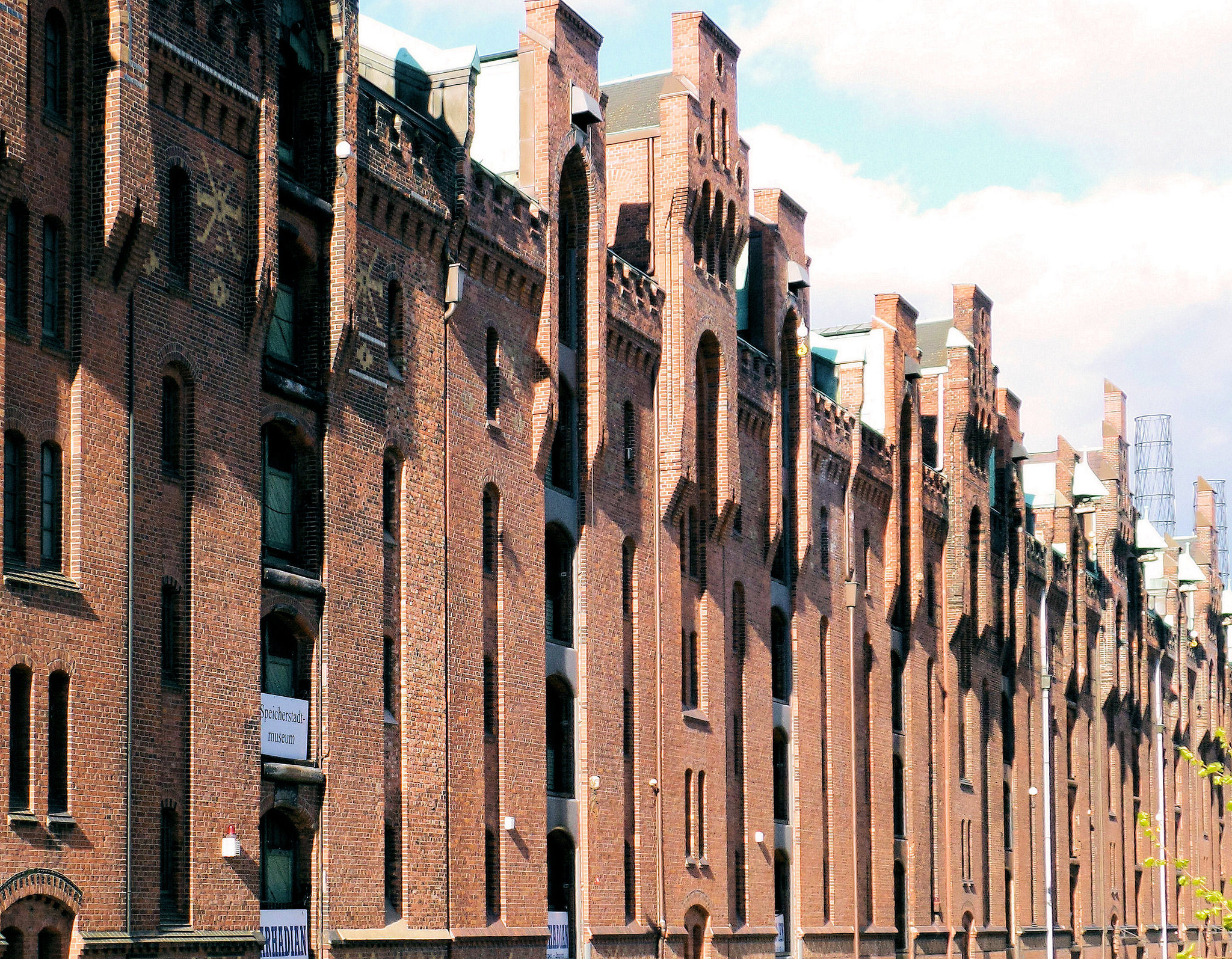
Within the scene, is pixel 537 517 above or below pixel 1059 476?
below

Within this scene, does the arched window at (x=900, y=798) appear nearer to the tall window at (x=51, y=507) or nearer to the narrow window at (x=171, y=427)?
the narrow window at (x=171, y=427)

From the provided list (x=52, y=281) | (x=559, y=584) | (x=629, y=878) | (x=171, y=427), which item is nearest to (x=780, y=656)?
(x=629, y=878)

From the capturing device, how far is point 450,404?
3734 centimetres

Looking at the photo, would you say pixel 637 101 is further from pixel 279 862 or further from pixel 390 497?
pixel 279 862

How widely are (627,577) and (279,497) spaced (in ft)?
44.2

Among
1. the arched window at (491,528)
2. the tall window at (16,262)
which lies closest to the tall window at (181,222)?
the tall window at (16,262)

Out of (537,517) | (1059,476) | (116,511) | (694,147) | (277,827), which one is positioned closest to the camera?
(116,511)

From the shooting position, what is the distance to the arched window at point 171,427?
29.3 meters

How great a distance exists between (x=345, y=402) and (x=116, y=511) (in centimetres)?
674

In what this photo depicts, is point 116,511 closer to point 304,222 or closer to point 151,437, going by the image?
point 151,437

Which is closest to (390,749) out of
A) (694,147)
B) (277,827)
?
(277,827)

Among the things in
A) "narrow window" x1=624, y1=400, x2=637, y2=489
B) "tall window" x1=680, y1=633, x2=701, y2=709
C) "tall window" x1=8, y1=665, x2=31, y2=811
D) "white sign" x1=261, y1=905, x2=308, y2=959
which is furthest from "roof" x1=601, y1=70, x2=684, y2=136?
"tall window" x1=8, y1=665, x2=31, y2=811

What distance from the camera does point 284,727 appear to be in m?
31.6

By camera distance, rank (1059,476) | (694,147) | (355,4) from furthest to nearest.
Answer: (1059,476), (694,147), (355,4)
